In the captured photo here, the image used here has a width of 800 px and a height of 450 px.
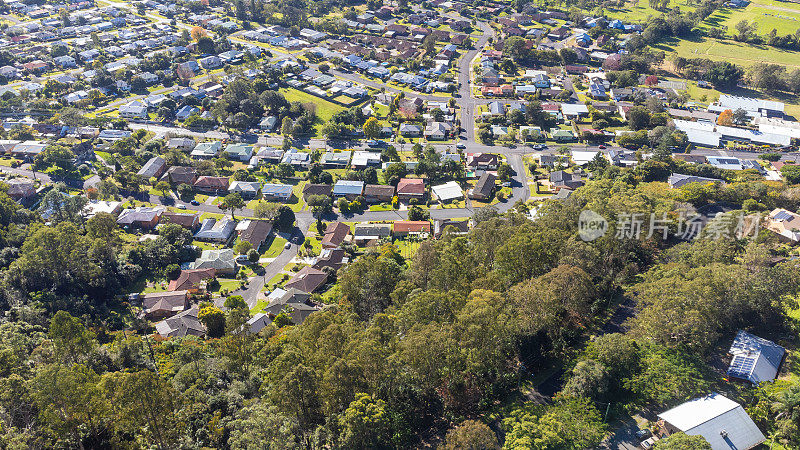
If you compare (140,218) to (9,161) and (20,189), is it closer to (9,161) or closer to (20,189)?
(20,189)

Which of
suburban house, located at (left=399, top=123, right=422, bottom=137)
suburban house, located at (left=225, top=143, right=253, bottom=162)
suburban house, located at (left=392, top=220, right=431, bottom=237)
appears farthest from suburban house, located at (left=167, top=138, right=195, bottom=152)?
suburban house, located at (left=392, top=220, right=431, bottom=237)

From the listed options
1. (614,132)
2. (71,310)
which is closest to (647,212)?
(614,132)

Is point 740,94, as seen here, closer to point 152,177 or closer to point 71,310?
point 152,177

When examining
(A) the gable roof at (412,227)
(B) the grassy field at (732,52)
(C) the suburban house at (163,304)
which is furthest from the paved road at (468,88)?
(C) the suburban house at (163,304)

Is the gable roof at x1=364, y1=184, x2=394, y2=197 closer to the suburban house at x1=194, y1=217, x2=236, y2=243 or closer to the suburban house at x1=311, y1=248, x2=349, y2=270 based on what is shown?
the suburban house at x1=311, y1=248, x2=349, y2=270

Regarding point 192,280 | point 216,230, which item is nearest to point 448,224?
point 216,230

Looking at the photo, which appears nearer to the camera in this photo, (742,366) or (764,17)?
(742,366)
